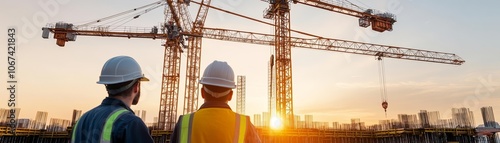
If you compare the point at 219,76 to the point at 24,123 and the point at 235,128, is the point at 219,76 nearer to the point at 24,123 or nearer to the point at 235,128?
the point at 235,128

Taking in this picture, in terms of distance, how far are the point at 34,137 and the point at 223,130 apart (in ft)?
86.8

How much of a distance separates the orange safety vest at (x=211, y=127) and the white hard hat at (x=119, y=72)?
48cm

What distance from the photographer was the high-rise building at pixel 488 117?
1255 inches

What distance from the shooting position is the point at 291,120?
3000 cm

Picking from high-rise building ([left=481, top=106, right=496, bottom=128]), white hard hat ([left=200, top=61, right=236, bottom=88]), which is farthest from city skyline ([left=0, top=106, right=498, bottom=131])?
white hard hat ([left=200, top=61, right=236, bottom=88])

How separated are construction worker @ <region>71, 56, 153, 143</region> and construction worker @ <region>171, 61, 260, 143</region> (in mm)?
289

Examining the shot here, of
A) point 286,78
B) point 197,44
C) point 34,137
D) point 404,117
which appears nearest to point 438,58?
point 404,117

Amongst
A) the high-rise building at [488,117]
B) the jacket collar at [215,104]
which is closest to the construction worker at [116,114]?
the jacket collar at [215,104]

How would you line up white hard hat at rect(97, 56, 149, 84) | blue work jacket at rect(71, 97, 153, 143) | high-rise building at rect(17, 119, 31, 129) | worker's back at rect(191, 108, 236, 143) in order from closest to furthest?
1. blue work jacket at rect(71, 97, 153, 143)
2. worker's back at rect(191, 108, 236, 143)
3. white hard hat at rect(97, 56, 149, 84)
4. high-rise building at rect(17, 119, 31, 129)

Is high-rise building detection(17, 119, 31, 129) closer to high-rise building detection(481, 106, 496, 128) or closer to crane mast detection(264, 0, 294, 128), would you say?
crane mast detection(264, 0, 294, 128)

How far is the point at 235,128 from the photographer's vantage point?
1995 millimetres

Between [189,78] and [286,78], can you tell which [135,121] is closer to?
[286,78]

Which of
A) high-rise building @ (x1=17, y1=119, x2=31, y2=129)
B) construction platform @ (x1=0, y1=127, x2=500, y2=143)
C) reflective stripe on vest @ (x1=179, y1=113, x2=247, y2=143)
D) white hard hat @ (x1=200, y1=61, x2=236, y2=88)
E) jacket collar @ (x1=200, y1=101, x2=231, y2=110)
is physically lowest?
construction platform @ (x1=0, y1=127, x2=500, y2=143)

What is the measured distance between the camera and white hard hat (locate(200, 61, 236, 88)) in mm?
2174
